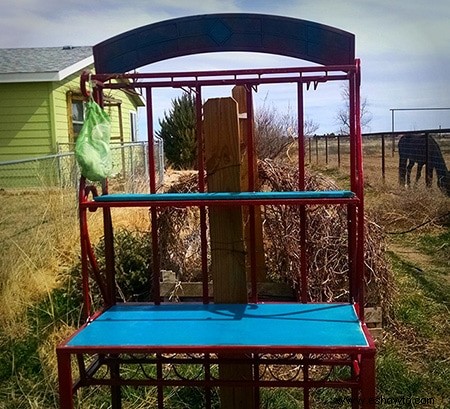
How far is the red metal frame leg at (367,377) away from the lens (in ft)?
5.93

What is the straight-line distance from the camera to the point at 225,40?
232 cm

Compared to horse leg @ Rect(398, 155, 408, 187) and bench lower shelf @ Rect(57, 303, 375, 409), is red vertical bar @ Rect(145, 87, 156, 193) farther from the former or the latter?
horse leg @ Rect(398, 155, 408, 187)

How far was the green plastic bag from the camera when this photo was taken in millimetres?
2170

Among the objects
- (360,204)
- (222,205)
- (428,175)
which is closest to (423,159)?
(428,175)

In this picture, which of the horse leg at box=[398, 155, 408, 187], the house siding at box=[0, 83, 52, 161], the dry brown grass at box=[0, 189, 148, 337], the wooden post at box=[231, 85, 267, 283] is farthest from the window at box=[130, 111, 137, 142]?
the wooden post at box=[231, 85, 267, 283]

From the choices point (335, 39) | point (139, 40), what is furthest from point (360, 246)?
point (139, 40)

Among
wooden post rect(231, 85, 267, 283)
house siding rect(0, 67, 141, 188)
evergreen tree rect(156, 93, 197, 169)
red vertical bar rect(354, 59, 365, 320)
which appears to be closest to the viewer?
red vertical bar rect(354, 59, 365, 320)

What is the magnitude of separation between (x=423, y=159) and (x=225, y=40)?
1015 centimetres

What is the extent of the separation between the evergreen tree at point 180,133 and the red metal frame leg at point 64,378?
15650mm

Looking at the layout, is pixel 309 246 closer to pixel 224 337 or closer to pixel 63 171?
pixel 224 337

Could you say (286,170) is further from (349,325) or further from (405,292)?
(349,325)

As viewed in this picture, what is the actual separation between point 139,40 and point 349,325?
4.87 feet

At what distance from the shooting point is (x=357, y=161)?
7.26ft

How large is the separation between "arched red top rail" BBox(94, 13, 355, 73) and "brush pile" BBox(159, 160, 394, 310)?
5.75 feet
